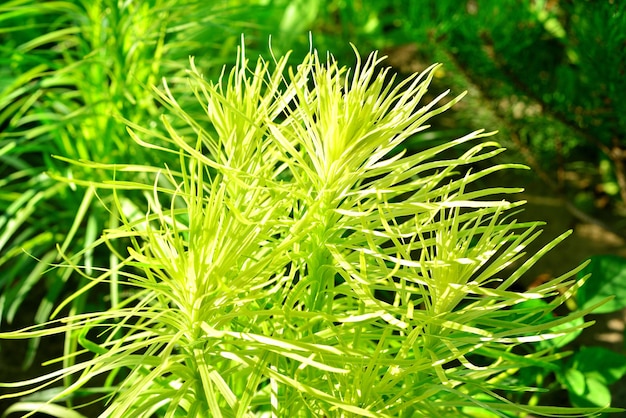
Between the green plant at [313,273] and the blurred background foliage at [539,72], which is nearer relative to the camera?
the green plant at [313,273]

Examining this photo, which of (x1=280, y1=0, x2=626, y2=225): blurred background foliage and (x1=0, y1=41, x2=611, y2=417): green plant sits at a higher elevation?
(x1=280, y1=0, x2=626, y2=225): blurred background foliage

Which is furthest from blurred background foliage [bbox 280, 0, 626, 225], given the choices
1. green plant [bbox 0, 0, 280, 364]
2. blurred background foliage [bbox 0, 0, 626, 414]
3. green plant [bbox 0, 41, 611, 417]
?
green plant [bbox 0, 41, 611, 417]

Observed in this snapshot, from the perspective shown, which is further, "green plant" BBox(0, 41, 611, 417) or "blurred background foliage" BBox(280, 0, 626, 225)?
"blurred background foliage" BBox(280, 0, 626, 225)

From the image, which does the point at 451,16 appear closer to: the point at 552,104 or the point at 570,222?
the point at 552,104

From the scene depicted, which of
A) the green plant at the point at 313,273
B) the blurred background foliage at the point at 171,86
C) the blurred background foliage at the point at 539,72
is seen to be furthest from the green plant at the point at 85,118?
the green plant at the point at 313,273

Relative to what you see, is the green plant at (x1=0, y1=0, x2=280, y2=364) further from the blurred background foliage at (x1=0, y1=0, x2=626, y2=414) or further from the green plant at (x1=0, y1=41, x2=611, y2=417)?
the green plant at (x1=0, y1=41, x2=611, y2=417)

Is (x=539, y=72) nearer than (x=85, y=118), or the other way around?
(x=85, y=118)

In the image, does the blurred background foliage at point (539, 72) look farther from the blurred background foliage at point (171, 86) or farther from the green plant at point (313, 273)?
the green plant at point (313, 273)

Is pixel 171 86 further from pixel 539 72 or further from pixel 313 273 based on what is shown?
pixel 313 273

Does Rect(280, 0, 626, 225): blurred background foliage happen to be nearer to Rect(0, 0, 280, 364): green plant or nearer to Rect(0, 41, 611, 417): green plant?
Rect(0, 0, 280, 364): green plant

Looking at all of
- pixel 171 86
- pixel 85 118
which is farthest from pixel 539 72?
pixel 85 118

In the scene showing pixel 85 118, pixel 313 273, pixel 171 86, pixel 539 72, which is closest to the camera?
pixel 313 273

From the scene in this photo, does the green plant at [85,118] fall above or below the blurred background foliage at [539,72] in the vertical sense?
above

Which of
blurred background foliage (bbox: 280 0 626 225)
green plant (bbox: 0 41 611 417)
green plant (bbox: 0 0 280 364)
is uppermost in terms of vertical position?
green plant (bbox: 0 0 280 364)
